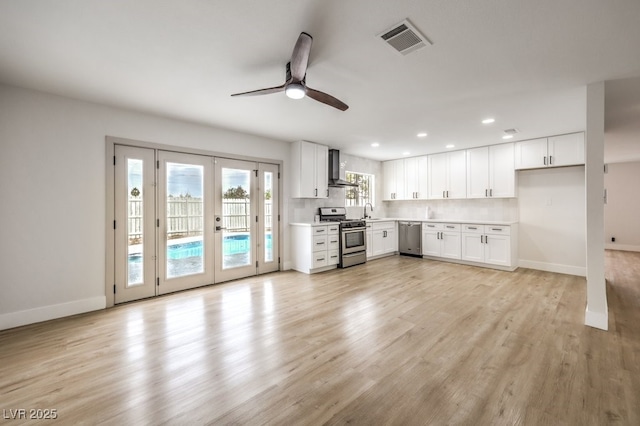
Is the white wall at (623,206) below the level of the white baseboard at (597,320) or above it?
above

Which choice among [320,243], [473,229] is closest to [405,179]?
[473,229]

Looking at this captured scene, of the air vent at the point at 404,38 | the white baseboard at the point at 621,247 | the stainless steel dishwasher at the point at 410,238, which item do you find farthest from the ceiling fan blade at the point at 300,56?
the white baseboard at the point at 621,247

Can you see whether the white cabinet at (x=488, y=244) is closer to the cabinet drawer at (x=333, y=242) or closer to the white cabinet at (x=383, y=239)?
the white cabinet at (x=383, y=239)

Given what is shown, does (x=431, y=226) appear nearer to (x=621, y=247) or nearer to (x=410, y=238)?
(x=410, y=238)

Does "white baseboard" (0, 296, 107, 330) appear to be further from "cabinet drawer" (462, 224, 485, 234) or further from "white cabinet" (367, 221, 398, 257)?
"cabinet drawer" (462, 224, 485, 234)

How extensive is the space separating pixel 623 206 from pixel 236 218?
10.5 metres

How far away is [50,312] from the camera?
3176mm

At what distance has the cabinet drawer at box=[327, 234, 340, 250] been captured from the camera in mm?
5547

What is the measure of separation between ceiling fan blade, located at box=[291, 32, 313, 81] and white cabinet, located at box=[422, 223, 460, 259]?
510 centimetres

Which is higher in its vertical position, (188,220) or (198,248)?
(188,220)

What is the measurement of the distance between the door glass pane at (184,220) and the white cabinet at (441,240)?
493 centimetres

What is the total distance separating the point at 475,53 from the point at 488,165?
4160 millimetres

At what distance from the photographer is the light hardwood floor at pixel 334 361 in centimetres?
172

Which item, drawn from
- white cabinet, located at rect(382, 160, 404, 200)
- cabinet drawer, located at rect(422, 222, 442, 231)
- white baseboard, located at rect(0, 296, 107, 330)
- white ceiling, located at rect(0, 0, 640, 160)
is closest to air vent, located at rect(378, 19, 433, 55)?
white ceiling, located at rect(0, 0, 640, 160)
